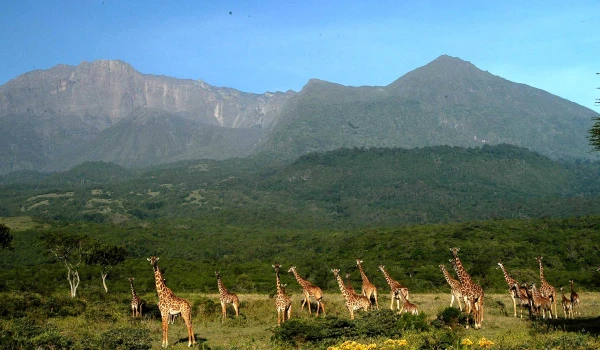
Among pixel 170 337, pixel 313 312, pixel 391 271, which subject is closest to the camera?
pixel 170 337

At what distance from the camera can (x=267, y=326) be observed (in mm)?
24344

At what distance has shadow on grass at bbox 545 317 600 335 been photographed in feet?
71.3

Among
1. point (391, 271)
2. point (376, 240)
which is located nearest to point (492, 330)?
point (391, 271)

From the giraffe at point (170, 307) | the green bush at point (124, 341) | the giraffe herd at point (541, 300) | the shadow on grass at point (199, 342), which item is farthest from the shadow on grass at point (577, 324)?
the green bush at point (124, 341)

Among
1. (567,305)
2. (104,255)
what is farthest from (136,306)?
(104,255)

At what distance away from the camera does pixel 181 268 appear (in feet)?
242

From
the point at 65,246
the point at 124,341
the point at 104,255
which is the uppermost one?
the point at 65,246

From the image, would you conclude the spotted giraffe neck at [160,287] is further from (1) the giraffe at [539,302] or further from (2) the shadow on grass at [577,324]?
(1) the giraffe at [539,302]

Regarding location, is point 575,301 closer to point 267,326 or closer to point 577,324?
point 577,324

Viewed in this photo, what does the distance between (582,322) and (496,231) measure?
77215mm

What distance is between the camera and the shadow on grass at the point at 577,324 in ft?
71.3

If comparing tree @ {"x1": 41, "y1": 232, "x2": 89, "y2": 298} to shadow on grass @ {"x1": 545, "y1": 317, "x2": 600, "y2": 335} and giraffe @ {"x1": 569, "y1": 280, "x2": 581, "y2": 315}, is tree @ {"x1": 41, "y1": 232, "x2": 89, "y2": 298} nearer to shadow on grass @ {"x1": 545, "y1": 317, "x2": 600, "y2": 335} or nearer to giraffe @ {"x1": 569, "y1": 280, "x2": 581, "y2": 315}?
giraffe @ {"x1": 569, "y1": 280, "x2": 581, "y2": 315}

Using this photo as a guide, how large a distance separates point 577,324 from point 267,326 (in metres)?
12.8

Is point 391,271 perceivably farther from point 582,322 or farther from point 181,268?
point 582,322
